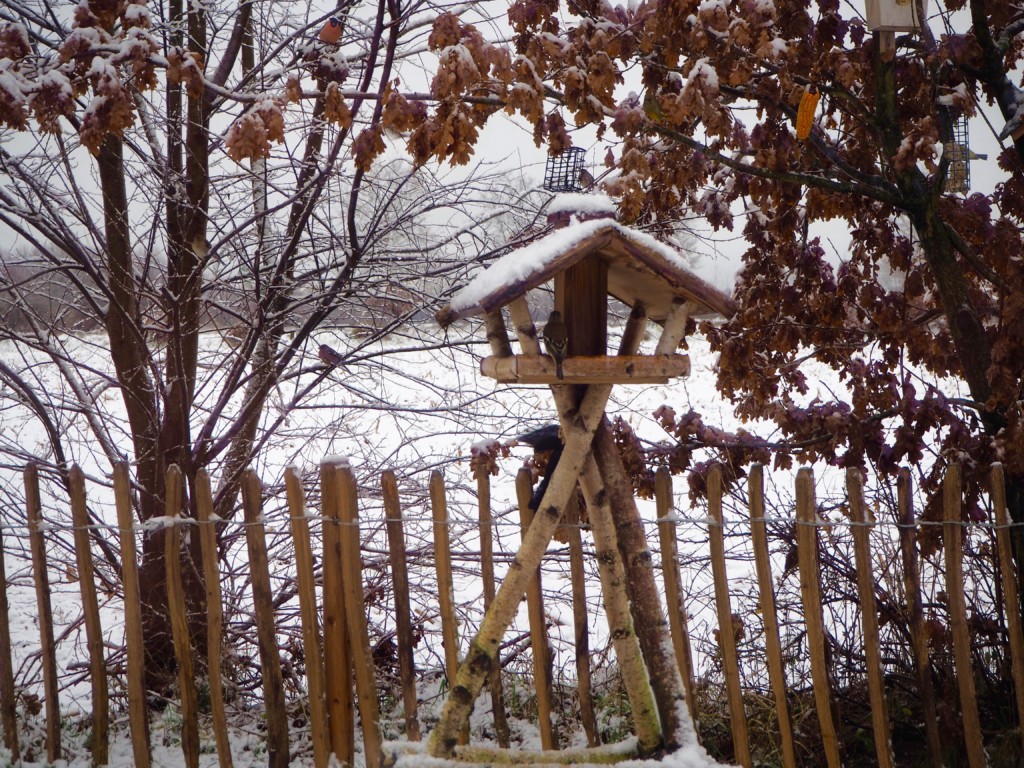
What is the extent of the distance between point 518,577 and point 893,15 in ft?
8.84

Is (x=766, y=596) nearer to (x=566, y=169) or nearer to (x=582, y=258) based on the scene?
(x=582, y=258)

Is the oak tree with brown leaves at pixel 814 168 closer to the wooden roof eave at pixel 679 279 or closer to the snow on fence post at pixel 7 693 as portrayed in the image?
the wooden roof eave at pixel 679 279

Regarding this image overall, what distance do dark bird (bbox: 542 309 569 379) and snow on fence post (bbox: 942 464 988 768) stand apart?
164 cm

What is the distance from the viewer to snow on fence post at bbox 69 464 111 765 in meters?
3.18

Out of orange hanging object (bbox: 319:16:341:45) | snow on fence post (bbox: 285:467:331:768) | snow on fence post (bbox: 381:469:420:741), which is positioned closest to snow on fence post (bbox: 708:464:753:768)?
snow on fence post (bbox: 381:469:420:741)

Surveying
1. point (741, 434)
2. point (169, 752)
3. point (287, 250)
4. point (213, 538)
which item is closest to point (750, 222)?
point (741, 434)

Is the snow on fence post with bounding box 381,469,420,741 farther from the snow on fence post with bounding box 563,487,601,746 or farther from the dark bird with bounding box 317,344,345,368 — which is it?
the dark bird with bounding box 317,344,345,368

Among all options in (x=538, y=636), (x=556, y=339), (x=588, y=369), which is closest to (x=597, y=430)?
(x=588, y=369)

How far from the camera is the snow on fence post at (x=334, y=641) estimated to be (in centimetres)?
312

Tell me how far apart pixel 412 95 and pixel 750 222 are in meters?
1.94

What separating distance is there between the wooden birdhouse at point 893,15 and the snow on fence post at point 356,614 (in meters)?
2.80

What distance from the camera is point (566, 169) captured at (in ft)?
12.1

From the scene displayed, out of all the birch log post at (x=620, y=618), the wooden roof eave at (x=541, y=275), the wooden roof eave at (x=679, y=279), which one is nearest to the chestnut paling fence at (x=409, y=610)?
the birch log post at (x=620, y=618)

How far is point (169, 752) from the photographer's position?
3816 mm
